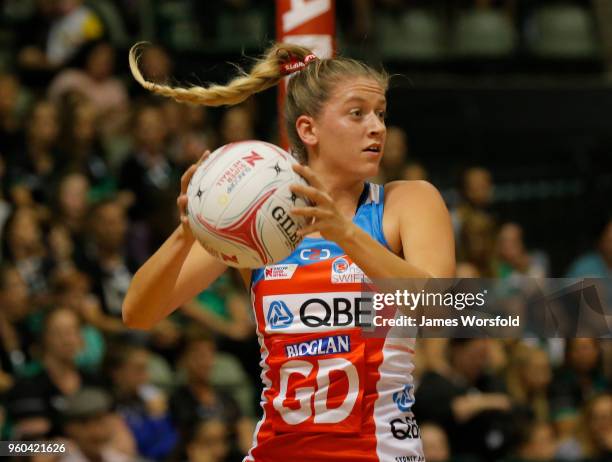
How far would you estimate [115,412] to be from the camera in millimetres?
A: 7852

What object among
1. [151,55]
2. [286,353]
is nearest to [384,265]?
[286,353]

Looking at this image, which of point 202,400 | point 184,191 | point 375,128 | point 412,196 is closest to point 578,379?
point 202,400

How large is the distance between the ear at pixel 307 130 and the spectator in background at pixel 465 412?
417 cm

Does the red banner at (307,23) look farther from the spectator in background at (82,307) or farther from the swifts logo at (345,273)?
the spectator in background at (82,307)

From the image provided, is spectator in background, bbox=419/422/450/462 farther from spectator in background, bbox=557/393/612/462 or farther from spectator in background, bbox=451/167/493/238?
spectator in background, bbox=451/167/493/238

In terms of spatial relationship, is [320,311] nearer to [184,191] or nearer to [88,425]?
[184,191]

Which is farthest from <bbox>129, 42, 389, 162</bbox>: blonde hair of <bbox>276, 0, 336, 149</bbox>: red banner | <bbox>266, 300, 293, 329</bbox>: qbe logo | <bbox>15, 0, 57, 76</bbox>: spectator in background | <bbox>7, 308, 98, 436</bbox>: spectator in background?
<bbox>15, 0, 57, 76</bbox>: spectator in background

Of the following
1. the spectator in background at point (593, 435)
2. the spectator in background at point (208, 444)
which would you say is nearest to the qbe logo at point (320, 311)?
the spectator in background at point (208, 444)

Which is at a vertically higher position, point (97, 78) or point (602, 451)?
point (97, 78)

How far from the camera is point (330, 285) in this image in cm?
439

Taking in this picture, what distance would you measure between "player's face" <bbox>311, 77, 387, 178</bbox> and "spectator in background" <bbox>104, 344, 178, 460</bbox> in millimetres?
3979

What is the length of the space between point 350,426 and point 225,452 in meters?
4.01

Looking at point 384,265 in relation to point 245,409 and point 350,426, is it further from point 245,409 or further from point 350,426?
point 245,409

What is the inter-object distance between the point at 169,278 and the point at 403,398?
3.09 feet
